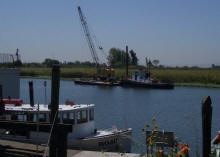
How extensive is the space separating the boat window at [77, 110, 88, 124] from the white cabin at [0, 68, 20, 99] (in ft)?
29.0

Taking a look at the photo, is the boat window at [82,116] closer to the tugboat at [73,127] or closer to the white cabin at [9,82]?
the tugboat at [73,127]

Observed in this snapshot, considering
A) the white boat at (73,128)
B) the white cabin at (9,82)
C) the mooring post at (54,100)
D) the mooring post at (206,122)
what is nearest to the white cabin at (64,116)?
the white boat at (73,128)

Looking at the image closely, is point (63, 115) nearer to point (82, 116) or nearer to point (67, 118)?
point (67, 118)

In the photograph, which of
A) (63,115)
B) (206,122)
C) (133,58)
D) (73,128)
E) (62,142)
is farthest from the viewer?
(133,58)

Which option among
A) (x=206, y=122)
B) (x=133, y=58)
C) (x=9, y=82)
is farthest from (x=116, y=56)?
(x=206, y=122)

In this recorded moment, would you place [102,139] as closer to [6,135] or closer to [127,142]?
[127,142]

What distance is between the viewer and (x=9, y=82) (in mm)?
24531

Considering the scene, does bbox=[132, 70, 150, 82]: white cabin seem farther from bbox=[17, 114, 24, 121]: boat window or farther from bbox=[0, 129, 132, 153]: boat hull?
bbox=[17, 114, 24, 121]: boat window

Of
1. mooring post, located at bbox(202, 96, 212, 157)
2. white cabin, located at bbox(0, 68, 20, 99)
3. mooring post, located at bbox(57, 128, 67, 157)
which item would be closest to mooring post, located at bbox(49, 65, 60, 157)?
mooring post, located at bbox(57, 128, 67, 157)

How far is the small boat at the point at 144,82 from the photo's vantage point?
74.4 meters

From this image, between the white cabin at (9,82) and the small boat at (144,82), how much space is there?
170 feet

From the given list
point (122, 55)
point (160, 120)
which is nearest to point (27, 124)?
point (160, 120)

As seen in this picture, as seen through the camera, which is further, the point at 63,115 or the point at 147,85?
the point at 147,85

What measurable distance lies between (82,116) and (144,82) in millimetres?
60039
